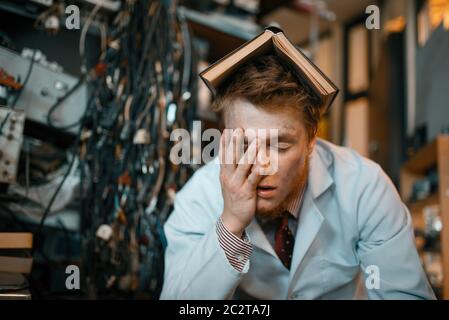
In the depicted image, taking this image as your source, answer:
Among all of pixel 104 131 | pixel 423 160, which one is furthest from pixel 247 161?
pixel 423 160

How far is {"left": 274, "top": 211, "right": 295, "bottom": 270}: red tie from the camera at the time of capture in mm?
951

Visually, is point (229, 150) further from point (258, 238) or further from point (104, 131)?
point (104, 131)

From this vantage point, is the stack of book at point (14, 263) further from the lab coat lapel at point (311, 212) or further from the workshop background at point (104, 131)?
the lab coat lapel at point (311, 212)

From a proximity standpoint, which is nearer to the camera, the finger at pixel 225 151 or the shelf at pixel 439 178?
the finger at pixel 225 151

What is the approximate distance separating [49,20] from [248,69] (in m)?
0.56

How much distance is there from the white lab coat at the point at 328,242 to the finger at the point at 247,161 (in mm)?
126

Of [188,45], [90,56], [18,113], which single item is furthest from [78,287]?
[188,45]

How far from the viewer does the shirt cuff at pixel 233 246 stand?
2.63 feet

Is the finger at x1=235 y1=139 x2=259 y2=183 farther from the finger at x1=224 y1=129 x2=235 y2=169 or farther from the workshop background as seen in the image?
the workshop background

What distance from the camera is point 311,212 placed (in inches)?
36.9

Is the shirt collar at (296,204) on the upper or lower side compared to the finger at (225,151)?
lower

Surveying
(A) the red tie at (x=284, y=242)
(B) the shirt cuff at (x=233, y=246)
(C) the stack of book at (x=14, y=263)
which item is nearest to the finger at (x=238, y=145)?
(B) the shirt cuff at (x=233, y=246)

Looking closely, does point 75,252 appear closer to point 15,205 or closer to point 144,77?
point 15,205

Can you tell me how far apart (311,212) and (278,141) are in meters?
0.22
